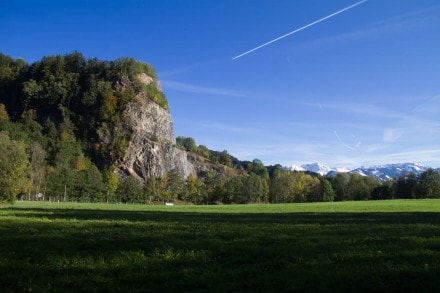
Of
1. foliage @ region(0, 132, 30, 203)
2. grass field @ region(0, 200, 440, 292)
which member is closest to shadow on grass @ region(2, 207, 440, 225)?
grass field @ region(0, 200, 440, 292)

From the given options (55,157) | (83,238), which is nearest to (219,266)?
(83,238)

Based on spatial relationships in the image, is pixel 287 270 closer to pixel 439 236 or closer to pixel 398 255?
pixel 398 255

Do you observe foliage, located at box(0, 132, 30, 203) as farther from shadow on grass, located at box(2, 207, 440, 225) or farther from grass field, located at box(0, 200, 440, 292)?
grass field, located at box(0, 200, 440, 292)

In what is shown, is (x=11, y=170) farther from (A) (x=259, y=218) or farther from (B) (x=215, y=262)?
(B) (x=215, y=262)

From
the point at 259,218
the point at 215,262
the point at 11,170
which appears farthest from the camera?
the point at 11,170

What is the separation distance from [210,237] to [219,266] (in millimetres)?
7521

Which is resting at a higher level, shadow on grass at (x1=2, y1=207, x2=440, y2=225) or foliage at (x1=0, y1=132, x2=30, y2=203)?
foliage at (x1=0, y1=132, x2=30, y2=203)

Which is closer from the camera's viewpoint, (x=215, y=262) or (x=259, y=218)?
(x=215, y=262)

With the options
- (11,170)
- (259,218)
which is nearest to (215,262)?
(259,218)

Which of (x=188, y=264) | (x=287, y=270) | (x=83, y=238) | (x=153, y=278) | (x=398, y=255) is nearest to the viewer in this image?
(x=153, y=278)

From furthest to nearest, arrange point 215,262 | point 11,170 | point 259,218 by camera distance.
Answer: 1. point 11,170
2. point 259,218
3. point 215,262

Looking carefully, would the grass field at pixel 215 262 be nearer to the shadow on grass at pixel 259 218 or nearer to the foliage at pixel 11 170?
the shadow on grass at pixel 259 218

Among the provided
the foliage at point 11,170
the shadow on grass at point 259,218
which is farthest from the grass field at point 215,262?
the foliage at point 11,170

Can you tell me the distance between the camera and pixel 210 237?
22.6 meters
